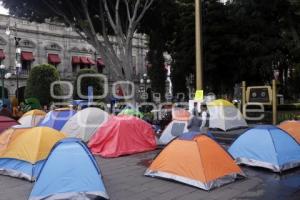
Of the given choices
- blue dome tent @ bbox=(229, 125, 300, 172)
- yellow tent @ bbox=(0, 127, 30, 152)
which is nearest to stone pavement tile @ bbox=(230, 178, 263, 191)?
blue dome tent @ bbox=(229, 125, 300, 172)

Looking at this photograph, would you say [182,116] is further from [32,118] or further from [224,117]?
[32,118]

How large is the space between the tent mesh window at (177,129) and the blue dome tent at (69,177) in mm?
6475

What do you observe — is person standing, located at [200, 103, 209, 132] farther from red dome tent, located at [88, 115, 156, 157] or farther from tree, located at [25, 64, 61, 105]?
tree, located at [25, 64, 61, 105]

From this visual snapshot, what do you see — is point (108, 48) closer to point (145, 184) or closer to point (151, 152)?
point (151, 152)

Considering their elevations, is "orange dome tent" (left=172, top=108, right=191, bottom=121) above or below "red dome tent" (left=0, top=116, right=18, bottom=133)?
above

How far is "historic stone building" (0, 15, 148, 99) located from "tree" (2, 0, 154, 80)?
832 inches

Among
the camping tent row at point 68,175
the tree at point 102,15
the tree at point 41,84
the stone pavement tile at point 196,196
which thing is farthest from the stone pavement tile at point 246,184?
the tree at point 41,84

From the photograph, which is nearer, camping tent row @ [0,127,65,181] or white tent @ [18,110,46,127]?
camping tent row @ [0,127,65,181]

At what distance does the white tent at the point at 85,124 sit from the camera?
619 inches

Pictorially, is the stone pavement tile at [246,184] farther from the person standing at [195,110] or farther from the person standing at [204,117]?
the person standing at [204,117]

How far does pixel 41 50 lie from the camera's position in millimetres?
48156

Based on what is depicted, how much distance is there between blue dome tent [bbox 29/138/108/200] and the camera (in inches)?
316

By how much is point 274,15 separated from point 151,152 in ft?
49.2

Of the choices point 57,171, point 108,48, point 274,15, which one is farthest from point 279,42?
point 57,171
